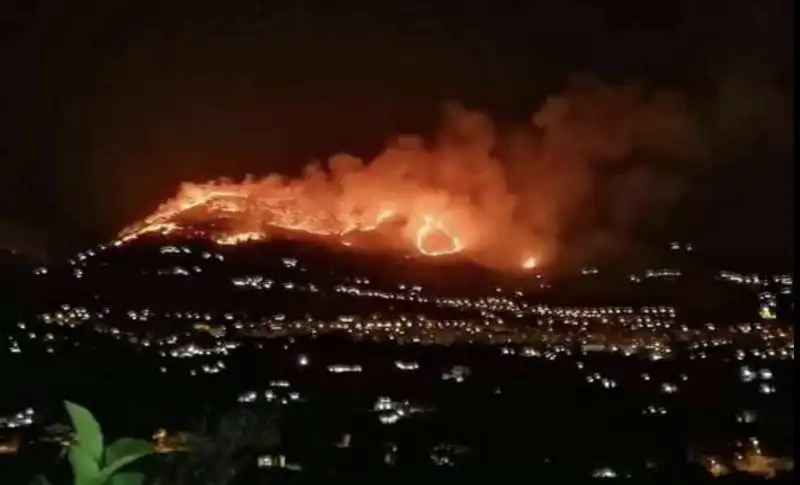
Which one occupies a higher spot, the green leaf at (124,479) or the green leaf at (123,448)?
the green leaf at (123,448)

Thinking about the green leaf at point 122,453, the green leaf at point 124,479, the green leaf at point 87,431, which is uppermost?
the green leaf at point 87,431

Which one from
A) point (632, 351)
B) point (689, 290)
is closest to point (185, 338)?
point (632, 351)

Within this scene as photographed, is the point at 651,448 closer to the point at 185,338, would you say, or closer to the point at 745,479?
the point at 745,479

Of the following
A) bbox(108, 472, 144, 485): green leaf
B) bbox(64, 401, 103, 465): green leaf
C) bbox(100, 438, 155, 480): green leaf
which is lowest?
bbox(108, 472, 144, 485): green leaf

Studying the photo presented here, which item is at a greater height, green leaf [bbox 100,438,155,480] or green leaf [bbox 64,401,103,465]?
green leaf [bbox 64,401,103,465]
